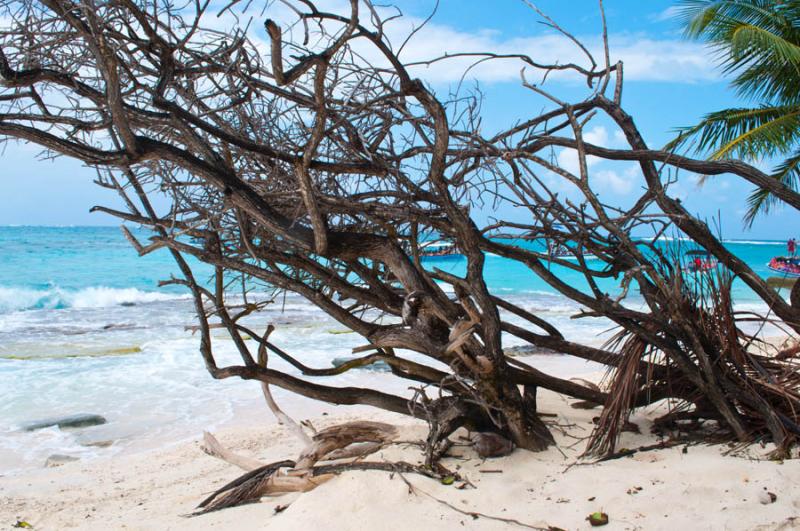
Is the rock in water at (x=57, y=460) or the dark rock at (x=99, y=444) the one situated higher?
the dark rock at (x=99, y=444)

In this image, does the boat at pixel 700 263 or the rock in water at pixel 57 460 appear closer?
the boat at pixel 700 263

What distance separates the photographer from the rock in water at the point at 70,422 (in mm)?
6785

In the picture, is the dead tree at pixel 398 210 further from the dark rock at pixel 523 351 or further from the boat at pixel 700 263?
the dark rock at pixel 523 351

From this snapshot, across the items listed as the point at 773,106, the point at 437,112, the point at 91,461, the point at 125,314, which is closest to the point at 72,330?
the point at 125,314

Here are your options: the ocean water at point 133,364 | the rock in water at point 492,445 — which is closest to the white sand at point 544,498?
the rock in water at point 492,445

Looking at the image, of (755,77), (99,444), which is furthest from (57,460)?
(755,77)

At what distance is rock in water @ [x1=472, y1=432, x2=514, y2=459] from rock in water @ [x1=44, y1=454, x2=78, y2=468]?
402cm

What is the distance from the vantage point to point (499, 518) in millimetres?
2838

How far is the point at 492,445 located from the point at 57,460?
4.19m

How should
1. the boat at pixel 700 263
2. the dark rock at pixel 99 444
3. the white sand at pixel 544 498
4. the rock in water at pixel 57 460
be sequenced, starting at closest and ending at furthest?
1. the white sand at pixel 544 498
2. the boat at pixel 700 263
3. the rock in water at pixel 57 460
4. the dark rock at pixel 99 444

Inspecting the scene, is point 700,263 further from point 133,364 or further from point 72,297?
point 72,297

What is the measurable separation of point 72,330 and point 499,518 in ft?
44.3

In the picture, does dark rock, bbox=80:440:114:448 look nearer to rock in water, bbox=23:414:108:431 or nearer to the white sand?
rock in water, bbox=23:414:108:431

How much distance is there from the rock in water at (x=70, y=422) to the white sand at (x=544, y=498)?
8.89ft
